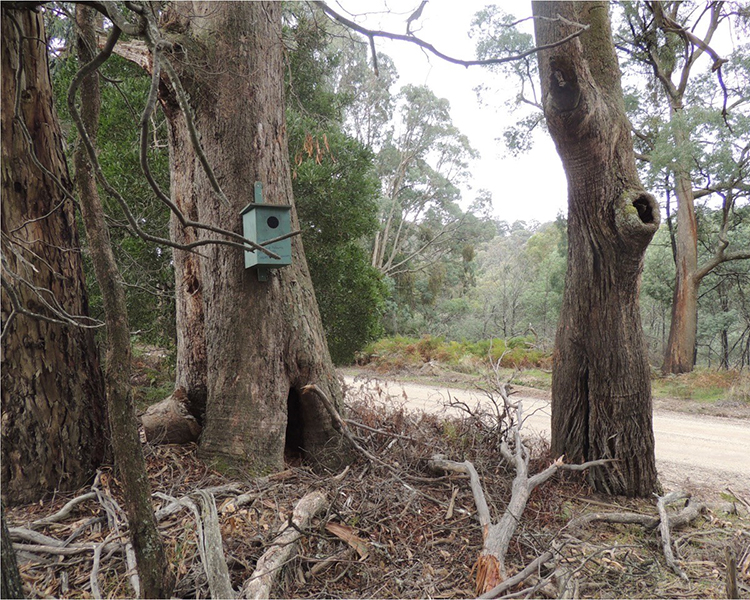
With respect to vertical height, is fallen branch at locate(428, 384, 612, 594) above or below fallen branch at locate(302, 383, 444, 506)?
below

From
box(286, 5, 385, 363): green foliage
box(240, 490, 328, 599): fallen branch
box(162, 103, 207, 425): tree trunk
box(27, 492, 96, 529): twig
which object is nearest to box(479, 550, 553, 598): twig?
box(240, 490, 328, 599): fallen branch

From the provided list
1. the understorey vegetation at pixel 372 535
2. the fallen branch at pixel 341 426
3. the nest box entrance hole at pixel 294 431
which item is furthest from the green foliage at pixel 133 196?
the understorey vegetation at pixel 372 535

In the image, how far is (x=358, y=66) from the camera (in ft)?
75.9

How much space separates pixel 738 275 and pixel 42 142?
1629 centimetres

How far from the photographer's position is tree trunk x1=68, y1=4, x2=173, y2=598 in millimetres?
1887

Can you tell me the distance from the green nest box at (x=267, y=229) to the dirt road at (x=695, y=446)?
214 centimetres

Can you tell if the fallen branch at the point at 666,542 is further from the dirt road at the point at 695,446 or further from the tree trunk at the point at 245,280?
the tree trunk at the point at 245,280

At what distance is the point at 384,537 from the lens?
9.71 feet

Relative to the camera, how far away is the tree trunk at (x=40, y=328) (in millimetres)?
2695

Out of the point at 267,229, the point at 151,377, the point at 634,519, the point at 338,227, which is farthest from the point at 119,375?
the point at 338,227

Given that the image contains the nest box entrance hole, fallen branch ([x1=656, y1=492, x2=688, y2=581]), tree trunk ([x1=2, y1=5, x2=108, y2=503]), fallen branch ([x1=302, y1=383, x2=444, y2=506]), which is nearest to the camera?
tree trunk ([x1=2, y1=5, x2=108, y2=503])

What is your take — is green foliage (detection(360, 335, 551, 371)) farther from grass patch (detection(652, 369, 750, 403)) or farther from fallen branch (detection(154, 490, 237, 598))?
fallen branch (detection(154, 490, 237, 598))

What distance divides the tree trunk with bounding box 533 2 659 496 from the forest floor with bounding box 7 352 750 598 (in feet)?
1.35

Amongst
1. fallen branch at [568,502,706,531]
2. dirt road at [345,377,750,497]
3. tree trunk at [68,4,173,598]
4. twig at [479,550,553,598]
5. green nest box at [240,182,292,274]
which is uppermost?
green nest box at [240,182,292,274]
